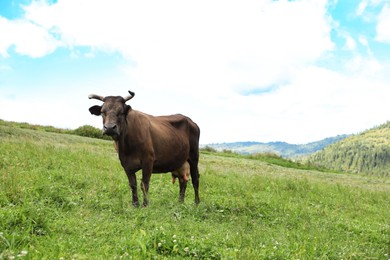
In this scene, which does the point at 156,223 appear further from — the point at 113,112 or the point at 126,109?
the point at 126,109

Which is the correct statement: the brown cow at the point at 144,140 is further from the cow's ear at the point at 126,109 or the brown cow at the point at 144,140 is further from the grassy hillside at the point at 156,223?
the grassy hillside at the point at 156,223

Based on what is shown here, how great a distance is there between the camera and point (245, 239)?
20.0ft

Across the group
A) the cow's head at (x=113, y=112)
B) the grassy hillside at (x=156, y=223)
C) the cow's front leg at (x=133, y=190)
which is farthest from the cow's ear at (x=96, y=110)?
the grassy hillside at (x=156, y=223)

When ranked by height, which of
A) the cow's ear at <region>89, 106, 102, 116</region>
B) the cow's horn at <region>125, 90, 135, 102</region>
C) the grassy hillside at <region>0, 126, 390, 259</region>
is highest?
the cow's horn at <region>125, 90, 135, 102</region>

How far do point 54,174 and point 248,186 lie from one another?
7791mm

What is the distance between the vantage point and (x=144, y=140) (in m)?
8.91

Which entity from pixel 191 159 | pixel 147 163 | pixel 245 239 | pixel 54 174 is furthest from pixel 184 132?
pixel 245 239

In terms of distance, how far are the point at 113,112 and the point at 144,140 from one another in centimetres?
114

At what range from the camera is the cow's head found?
8.02 meters

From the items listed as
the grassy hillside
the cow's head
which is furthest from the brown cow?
the grassy hillside

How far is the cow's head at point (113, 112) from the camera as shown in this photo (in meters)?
8.02

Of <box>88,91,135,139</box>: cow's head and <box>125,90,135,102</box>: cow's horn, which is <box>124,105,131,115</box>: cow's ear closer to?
<box>88,91,135,139</box>: cow's head

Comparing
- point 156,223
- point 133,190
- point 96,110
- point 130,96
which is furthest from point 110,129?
point 156,223

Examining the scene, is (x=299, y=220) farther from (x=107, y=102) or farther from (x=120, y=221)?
(x=107, y=102)
